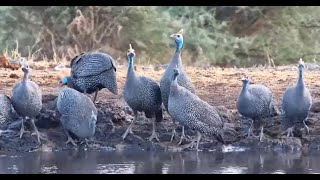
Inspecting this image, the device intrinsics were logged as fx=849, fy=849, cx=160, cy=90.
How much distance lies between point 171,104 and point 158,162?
0.69m

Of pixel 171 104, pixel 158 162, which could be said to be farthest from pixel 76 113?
pixel 158 162

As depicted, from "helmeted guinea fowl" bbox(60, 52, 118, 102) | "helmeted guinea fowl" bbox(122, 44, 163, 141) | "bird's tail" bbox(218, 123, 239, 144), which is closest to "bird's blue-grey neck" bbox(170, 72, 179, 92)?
"helmeted guinea fowl" bbox(122, 44, 163, 141)

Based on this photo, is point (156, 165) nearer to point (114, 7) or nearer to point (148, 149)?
point (148, 149)

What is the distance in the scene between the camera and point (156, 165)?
814 cm

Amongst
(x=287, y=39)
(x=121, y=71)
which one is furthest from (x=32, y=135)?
(x=287, y=39)

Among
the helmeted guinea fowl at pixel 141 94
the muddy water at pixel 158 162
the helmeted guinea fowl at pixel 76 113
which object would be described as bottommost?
the muddy water at pixel 158 162

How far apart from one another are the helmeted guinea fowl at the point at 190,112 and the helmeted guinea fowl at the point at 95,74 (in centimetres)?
111

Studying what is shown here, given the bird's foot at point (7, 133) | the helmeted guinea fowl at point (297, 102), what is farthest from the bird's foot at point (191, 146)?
the bird's foot at point (7, 133)

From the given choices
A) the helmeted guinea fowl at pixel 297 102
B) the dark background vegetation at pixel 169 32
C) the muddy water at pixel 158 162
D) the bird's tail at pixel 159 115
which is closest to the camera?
the muddy water at pixel 158 162

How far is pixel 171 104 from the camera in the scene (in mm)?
8695

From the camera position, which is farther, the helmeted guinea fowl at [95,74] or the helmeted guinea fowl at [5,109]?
the helmeted guinea fowl at [95,74]

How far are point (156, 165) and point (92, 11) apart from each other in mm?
9495

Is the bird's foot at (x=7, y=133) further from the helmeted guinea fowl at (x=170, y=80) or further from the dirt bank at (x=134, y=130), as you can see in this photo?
the helmeted guinea fowl at (x=170, y=80)

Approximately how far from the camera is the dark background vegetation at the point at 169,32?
56.8 feet
